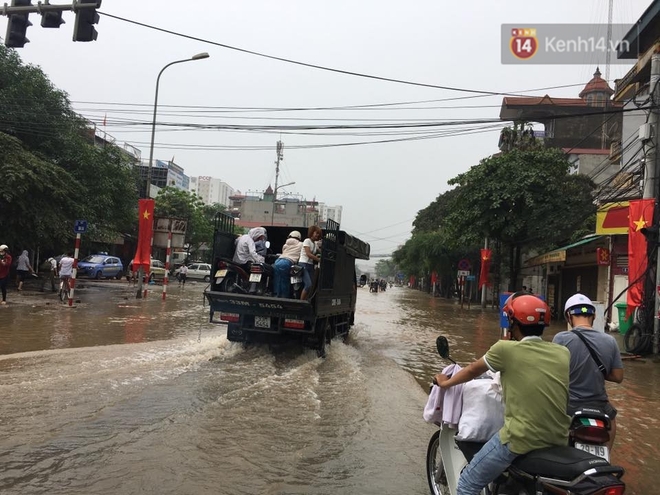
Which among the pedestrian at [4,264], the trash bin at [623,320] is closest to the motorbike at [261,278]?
the trash bin at [623,320]

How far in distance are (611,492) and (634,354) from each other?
1094 cm

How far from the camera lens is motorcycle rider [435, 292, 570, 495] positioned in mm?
2684

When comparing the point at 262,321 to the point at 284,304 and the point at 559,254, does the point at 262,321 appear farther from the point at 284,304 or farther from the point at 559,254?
the point at 559,254

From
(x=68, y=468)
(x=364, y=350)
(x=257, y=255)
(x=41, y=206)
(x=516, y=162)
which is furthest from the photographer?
(x=516, y=162)

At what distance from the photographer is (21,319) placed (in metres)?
12.1

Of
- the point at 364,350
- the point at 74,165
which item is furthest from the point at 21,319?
the point at 74,165

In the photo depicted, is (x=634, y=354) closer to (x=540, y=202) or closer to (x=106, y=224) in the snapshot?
(x=540, y=202)

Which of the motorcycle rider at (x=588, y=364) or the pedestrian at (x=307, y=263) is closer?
the motorcycle rider at (x=588, y=364)

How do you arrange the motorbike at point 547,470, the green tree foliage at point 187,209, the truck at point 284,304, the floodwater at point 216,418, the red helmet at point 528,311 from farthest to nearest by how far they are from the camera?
the green tree foliage at point 187,209, the truck at point 284,304, the floodwater at point 216,418, the red helmet at point 528,311, the motorbike at point 547,470

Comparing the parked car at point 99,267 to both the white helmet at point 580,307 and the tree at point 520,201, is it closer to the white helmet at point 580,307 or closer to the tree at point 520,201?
the tree at point 520,201

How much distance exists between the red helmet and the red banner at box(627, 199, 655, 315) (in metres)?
10.5

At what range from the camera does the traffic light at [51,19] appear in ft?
32.3

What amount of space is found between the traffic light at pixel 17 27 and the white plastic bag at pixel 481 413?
11.1 meters

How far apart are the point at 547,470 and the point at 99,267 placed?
30.9m
